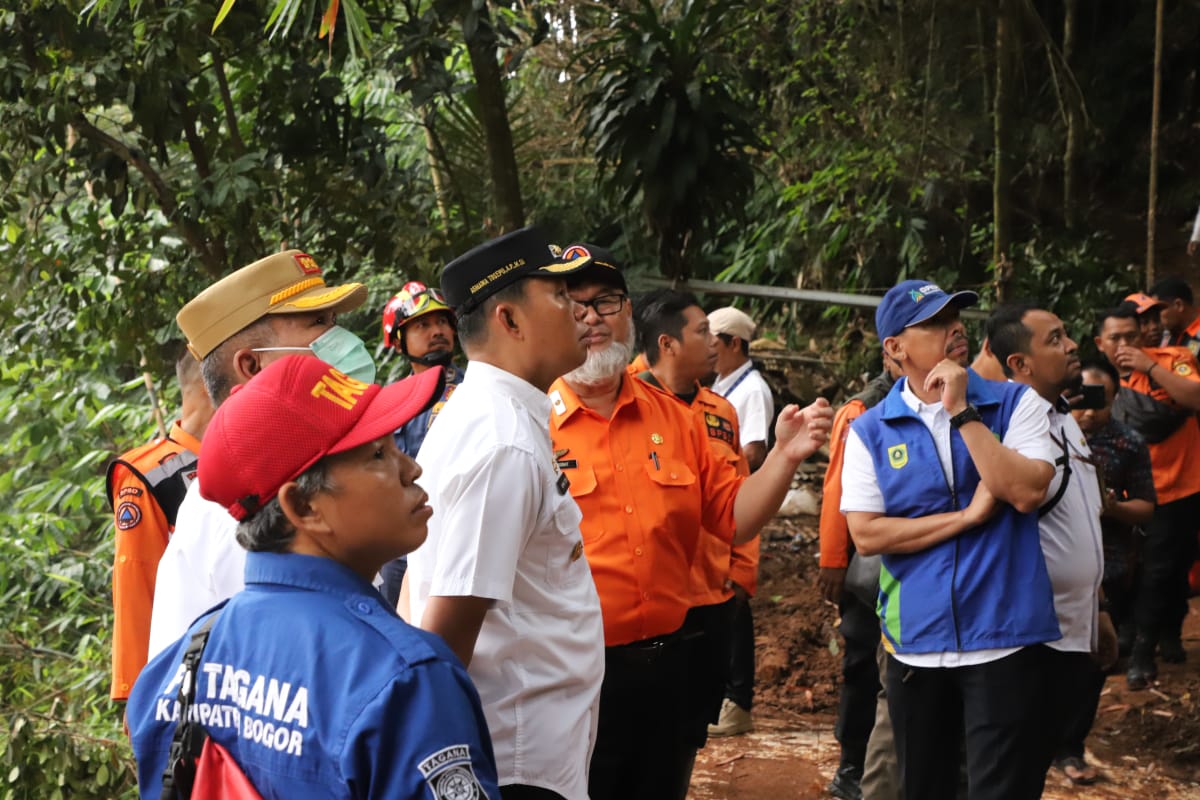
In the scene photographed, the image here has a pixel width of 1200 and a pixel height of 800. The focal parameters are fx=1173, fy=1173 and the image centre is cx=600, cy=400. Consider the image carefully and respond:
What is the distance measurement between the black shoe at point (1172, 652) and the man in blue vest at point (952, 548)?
379 cm

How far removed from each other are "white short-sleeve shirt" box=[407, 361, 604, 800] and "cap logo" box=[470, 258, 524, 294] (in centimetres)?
24

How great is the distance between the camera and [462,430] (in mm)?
2605

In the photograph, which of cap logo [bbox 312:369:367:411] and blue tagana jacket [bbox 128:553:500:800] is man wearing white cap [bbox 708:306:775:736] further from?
blue tagana jacket [bbox 128:553:500:800]

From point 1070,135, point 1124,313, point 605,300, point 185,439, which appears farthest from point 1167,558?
point 185,439

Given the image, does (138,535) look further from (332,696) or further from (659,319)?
(659,319)

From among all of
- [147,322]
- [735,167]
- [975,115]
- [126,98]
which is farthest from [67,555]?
[975,115]

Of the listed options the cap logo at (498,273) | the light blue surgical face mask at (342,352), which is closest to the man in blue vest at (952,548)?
the cap logo at (498,273)

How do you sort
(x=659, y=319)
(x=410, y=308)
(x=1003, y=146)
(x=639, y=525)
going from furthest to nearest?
(x=1003, y=146) < (x=410, y=308) < (x=659, y=319) < (x=639, y=525)

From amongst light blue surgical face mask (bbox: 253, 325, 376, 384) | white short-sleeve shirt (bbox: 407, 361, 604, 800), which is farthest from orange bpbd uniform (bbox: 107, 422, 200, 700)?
Result: white short-sleeve shirt (bbox: 407, 361, 604, 800)

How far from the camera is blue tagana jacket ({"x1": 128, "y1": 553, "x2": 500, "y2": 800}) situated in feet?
5.00

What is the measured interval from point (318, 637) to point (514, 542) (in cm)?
90

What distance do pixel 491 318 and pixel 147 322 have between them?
4502 millimetres

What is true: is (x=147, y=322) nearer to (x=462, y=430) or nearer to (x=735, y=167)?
(x=735, y=167)

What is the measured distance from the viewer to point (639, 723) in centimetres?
354
